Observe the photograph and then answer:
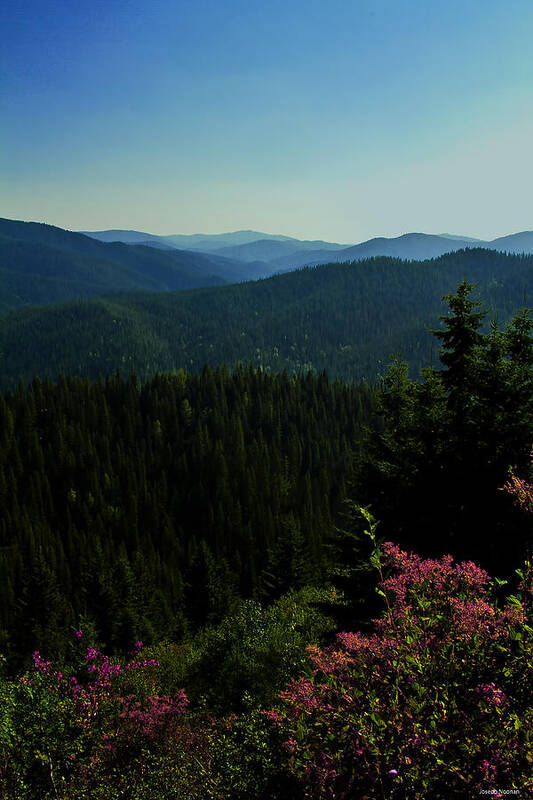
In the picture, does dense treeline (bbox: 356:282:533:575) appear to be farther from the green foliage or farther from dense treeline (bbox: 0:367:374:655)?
dense treeline (bbox: 0:367:374:655)

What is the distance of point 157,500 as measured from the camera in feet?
446

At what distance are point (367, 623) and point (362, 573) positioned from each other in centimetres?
212

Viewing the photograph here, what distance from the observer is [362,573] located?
21.4 m

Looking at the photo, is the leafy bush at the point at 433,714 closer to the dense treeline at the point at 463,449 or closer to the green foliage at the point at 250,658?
the dense treeline at the point at 463,449

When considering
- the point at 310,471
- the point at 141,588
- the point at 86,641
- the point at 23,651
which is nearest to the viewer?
the point at 86,641

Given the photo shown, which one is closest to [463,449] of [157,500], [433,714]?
[433,714]

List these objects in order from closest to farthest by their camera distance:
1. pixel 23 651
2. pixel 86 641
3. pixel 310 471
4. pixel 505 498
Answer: pixel 505 498, pixel 86 641, pixel 23 651, pixel 310 471

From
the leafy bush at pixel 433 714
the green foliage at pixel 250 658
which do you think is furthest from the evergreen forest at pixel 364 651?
the green foliage at pixel 250 658

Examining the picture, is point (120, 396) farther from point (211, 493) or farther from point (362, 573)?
point (362, 573)

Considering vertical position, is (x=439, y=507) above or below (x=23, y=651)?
above

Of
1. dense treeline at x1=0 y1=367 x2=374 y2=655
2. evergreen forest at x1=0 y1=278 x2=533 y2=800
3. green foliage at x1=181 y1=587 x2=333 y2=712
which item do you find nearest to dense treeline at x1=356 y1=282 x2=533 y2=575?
evergreen forest at x1=0 y1=278 x2=533 y2=800

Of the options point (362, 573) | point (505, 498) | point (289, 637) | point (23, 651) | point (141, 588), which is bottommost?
point (23, 651)

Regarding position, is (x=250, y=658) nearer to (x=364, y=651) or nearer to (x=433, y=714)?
(x=364, y=651)

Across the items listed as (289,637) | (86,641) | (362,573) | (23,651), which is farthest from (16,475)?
(362,573)
